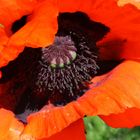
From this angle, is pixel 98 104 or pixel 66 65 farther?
pixel 66 65

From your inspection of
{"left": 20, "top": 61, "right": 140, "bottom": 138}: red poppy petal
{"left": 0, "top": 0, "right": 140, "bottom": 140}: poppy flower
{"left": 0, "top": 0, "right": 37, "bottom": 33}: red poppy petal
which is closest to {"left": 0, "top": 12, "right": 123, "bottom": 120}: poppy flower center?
{"left": 0, "top": 0, "right": 140, "bottom": 140}: poppy flower

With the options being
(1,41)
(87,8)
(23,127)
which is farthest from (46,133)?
(87,8)

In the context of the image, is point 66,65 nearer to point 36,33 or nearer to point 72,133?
point 72,133

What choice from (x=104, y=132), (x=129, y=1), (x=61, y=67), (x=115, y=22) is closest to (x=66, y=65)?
(x=61, y=67)

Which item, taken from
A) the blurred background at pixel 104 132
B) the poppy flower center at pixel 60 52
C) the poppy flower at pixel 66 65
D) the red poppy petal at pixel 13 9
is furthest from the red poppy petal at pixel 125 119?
the blurred background at pixel 104 132

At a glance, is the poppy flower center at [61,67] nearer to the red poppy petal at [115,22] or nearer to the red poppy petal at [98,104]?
the red poppy petal at [115,22]

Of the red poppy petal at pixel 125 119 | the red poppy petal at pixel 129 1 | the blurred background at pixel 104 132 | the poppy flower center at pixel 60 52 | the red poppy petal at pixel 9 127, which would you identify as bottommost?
the blurred background at pixel 104 132
